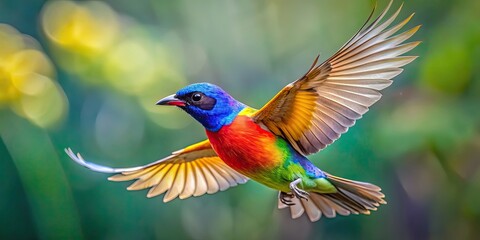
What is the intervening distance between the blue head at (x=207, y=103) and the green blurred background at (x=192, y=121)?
1008 mm

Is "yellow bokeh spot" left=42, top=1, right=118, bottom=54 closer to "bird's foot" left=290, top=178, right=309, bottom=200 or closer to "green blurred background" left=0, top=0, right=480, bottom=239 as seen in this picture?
"green blurred background" left=0, top=0, right=480, bottom=239

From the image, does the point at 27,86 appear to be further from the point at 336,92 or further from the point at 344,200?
the point at 336,92

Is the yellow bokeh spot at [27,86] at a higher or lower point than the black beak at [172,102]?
lower

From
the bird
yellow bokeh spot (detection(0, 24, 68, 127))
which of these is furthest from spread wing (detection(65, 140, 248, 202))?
yellow bokeh spot (detection(0, 24, 68, 127))

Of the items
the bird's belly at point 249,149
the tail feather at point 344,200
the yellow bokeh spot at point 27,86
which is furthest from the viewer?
the yellow bokeh spot at point 27,86

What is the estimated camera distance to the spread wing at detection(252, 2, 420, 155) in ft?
2.42

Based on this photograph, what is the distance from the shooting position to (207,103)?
803mm

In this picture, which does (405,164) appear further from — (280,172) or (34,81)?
(280,172)

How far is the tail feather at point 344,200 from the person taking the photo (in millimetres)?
971

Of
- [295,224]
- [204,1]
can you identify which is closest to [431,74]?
[295,224]

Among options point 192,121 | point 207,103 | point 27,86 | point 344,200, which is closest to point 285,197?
point 344,200

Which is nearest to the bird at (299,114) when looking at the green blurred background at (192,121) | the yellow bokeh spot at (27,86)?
the yellow bokeh spot at (27,86)

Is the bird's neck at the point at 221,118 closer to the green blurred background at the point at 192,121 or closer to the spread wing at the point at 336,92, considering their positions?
the spread wing at the point at 336,92

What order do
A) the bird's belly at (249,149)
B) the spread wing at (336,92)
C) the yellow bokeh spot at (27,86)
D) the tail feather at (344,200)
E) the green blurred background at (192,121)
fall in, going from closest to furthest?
the spread wing at (336,92) → the bird's belly at (249,149) → the tail feather at (344,200) → the yellow bokeh spot at (27,86) → the green blurred background at (192,121)
